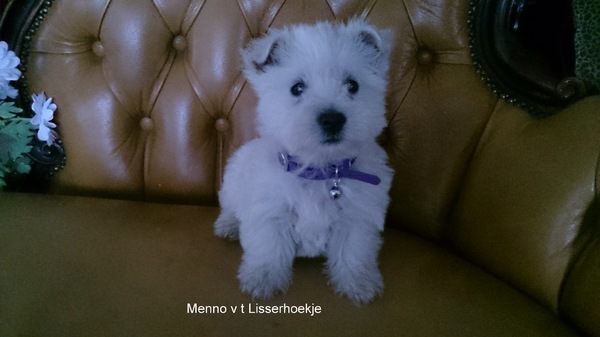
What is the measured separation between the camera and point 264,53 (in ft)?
3.07

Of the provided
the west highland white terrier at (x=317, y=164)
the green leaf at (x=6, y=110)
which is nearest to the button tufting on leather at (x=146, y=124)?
the green leaf at (x=6, y=110)

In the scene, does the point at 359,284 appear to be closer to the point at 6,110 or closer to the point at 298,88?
the point at 298,88

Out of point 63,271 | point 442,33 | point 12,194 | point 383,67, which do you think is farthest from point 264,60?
point 12,194

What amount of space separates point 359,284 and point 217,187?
634 millimetres

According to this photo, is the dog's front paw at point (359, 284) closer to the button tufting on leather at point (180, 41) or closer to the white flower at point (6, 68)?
the button tufting on leather at point (180, 41)

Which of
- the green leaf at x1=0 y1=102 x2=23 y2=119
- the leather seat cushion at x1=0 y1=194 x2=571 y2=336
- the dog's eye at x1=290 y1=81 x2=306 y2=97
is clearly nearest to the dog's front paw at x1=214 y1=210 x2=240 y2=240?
the leather seat cushion at x1=0 y1=194 x2=571 y2=336

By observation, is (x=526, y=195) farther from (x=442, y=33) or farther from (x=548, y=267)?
(x=442, y=33)

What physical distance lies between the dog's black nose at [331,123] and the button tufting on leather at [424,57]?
1.57 ft

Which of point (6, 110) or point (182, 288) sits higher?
point (6, 110)

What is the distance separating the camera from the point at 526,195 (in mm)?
1001

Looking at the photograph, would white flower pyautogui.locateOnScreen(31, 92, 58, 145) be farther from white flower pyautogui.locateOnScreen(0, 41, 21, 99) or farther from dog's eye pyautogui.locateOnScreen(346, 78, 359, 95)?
dog's eye pyautogui.locateOnScreen(346, 78, 359, 95)

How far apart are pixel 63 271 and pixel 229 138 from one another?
0.61 metres

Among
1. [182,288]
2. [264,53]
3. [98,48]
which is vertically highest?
[264,53]

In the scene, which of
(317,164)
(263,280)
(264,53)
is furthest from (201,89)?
(263,280)
